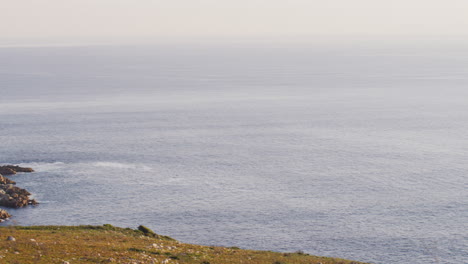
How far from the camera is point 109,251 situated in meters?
41.9

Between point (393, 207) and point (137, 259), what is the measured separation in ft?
193

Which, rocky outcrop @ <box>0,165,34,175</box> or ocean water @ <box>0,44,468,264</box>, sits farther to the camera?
rocky outcrop @ <box>0,165,34,175</box>

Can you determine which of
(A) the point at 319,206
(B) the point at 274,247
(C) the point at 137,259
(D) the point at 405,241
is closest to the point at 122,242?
(C) the point at 137,259

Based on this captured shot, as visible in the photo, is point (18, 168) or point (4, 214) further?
point (18, 168)

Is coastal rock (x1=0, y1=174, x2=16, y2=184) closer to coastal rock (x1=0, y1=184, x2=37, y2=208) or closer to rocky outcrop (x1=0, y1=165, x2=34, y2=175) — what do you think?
coastal rock (x1=0, y1=184, x2=37, y2=208)

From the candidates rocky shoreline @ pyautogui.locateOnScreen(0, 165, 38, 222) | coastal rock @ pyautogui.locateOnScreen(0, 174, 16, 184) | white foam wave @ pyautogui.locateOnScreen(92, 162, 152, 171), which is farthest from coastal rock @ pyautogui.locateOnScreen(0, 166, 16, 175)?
white foam wave @ pyautogui.locateOnScreen(92, 162, 152, 171)

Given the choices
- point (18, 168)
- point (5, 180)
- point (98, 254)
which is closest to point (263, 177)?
point (5, 180)

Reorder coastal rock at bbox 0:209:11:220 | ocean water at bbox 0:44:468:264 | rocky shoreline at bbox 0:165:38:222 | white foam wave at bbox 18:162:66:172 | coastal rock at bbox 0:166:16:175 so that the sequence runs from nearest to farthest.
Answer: ocean water at bbox 0:44:468:264 → coastal rock at bbox 0:209:11:220 → rocky shoreline at bbox 0:165:38:222 → coastal rock at bbox 0:166:16:175 → white foam wave at bbox 18:162:66:172

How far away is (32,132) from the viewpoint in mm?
149000

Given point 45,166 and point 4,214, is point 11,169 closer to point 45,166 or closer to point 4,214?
point 45,166

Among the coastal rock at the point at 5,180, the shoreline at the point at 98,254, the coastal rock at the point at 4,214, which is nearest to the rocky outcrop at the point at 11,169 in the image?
the coastal rock at the point at 5,180

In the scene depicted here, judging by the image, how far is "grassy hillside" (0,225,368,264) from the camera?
37.5 meters

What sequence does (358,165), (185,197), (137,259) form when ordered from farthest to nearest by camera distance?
(358,165), (185,197), (137,259)

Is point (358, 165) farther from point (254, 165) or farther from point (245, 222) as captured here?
point (245, 222)
